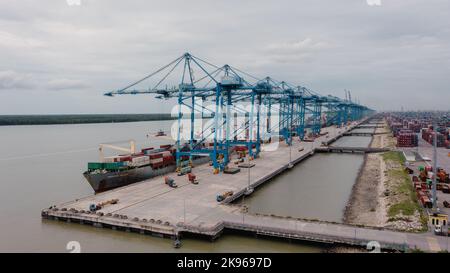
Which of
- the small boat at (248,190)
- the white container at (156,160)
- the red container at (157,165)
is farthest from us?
the white container at (156,160)

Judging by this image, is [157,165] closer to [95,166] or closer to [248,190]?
[95,166]

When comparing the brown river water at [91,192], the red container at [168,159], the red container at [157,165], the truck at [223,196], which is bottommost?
the brown river water at [91,192]

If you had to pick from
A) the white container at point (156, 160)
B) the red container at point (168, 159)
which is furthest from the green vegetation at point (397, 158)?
the white container at point (156, 160)

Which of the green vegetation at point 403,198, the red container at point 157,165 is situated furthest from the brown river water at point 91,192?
the red container at point 157,165

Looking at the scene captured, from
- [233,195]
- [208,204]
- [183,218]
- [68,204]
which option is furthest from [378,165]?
[68,204]

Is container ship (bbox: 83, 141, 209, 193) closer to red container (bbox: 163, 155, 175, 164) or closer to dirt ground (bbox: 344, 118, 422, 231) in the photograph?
red container (bbox: 163, 155, 175, 164)

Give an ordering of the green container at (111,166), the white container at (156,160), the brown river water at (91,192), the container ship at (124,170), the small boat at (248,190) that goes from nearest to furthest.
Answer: the brown river water at (91,192) < the small boat at (248,190) < the container ship at (124,170) < the green container at (111,166) < the white container at (156,160)

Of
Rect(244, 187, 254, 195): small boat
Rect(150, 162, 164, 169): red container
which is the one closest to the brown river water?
Rect(244, 187, 254, 195): small boat

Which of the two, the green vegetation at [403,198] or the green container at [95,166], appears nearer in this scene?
the green vegetation at [403,198]

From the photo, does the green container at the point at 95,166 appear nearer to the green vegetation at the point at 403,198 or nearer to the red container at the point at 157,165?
the red container at the point at 157,165

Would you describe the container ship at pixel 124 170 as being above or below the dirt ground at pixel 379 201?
above
